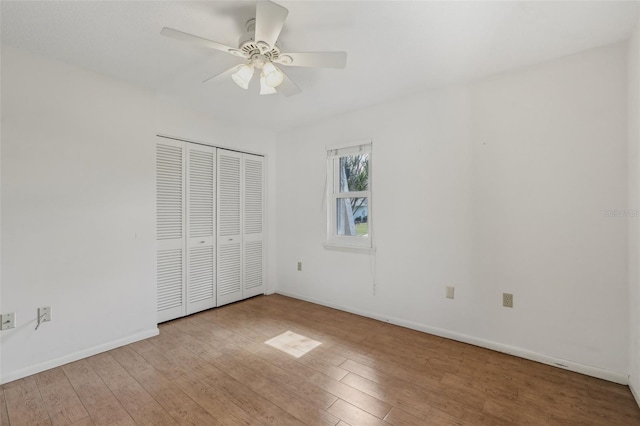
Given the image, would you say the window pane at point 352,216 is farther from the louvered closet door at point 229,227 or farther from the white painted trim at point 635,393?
the white painted trim at point 635,393

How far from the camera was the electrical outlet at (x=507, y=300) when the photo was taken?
2.38 metres

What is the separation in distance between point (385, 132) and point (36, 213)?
3117 mm

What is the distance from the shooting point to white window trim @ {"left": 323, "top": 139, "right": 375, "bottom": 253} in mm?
3236

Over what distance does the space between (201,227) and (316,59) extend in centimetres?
243

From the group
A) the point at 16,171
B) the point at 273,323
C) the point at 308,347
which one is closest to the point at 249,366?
the point at 308,347

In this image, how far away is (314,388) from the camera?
1.93m

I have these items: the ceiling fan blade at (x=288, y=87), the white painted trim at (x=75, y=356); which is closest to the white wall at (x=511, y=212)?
the ceiling fan blade at (x=288, y=87)

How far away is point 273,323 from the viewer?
10.0 feet

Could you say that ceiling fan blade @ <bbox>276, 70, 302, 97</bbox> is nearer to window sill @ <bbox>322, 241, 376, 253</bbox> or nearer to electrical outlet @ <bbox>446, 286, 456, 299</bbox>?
window sill @ <bbox>322, 241, 376, 253</bbox>

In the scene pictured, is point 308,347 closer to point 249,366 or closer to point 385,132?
point 249,366

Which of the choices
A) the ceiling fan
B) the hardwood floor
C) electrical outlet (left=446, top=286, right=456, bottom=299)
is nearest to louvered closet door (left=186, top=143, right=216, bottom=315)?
the hardwood floor

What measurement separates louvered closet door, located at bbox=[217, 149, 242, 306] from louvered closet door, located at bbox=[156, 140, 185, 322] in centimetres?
48

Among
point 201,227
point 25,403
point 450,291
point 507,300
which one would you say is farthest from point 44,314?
point 507,300

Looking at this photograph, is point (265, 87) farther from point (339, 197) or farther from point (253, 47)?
point (339, 197)
